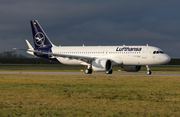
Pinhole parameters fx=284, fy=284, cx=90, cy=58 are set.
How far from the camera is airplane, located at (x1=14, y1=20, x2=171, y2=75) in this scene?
4497cm

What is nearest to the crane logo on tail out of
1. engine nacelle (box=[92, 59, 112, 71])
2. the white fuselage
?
the white fuselage

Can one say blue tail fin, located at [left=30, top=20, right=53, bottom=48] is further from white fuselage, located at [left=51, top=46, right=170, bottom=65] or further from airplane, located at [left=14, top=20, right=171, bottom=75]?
white fuselage, located at [left=51, top=46, right=170, bottom=65]

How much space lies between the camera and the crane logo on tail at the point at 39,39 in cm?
5662

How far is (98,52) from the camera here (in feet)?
163

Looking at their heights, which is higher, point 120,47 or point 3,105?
point 120,47

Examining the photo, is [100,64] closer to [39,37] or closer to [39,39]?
[39,39]

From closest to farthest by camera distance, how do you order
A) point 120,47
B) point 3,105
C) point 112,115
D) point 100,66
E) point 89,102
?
point 112,115
point 3,105
point 89,102
point 100,66
point 120,47

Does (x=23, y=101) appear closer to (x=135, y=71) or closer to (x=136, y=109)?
(x=136, y=109)

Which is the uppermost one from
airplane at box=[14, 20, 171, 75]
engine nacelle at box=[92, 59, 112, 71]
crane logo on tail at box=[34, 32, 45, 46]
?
crane logo on tail at box=[34, 32, 45, 46]

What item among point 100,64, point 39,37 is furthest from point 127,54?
point 39,37

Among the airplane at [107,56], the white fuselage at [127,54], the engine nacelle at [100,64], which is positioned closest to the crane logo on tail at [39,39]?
the airplane at [107,56]

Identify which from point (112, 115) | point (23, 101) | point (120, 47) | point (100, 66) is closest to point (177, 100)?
point (112, 115)

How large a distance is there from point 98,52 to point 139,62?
7787 mm

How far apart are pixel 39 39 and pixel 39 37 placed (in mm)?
442
